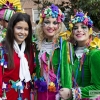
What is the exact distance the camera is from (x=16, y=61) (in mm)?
3254

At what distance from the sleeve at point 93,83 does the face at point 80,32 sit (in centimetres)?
42

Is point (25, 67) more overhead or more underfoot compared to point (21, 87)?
more overhead

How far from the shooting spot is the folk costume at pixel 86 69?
271cm

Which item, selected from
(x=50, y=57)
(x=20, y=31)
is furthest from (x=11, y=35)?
(x=50, y=57)

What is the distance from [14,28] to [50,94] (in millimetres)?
987

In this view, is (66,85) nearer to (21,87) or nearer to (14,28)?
(21,87)

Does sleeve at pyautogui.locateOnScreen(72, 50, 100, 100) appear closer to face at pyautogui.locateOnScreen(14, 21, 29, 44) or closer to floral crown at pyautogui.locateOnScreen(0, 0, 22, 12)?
face at pyautogui.locateOnScreen(14, 21, 29, 44)

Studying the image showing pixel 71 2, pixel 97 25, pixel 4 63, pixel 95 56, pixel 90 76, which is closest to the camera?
pixel 95 56

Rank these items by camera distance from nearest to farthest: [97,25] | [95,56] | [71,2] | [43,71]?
[95,56] → [43,71] → [71,2] → [97,25]

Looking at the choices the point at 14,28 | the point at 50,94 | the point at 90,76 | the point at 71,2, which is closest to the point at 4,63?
the point at 14,28

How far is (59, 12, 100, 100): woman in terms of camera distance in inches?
107

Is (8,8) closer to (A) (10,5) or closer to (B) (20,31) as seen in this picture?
(A) (10,5)

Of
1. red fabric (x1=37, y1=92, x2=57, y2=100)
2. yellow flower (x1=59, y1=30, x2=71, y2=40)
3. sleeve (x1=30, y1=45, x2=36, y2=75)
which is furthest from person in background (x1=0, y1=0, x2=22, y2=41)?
red fabric (x1=37, y1=92, x2=57, y2=100)

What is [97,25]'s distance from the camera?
838 centimetres
